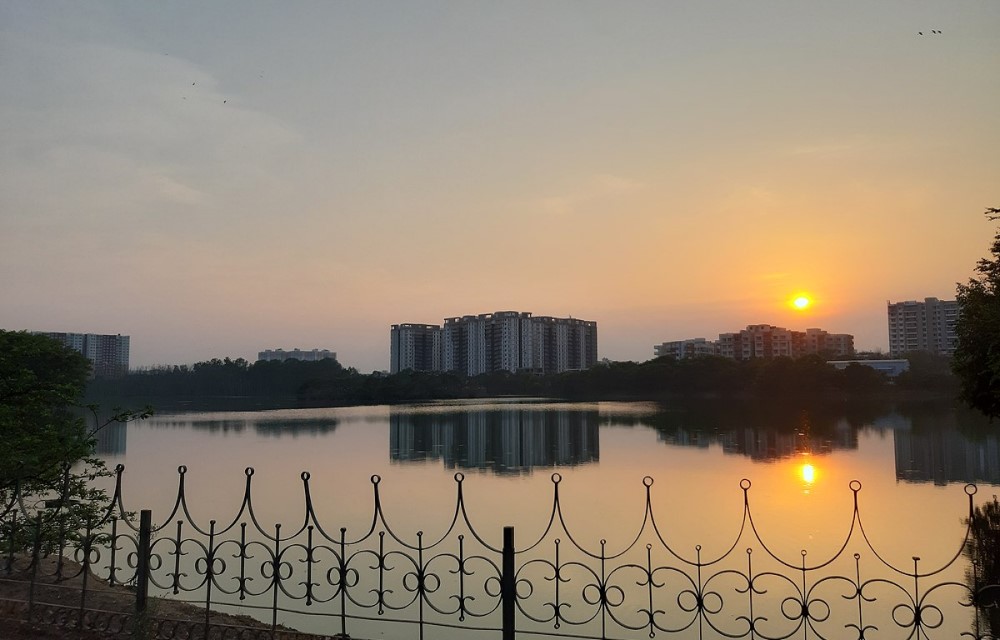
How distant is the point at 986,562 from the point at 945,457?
12624mm

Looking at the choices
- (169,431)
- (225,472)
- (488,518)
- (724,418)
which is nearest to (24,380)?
(488,518)

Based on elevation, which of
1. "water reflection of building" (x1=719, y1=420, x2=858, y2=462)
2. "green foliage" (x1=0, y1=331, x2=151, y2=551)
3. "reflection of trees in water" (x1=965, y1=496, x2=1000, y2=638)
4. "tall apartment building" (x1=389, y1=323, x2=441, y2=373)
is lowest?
"water reflection of building" (x1=719, y1=420, x2=858, y2=462)

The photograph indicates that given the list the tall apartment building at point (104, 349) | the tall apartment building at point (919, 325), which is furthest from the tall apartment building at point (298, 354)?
the tall apartment building at point (919, 325)

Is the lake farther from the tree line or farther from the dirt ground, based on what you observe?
the tree line

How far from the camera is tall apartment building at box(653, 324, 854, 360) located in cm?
12644

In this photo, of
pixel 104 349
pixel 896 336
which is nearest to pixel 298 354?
pixel 104 349

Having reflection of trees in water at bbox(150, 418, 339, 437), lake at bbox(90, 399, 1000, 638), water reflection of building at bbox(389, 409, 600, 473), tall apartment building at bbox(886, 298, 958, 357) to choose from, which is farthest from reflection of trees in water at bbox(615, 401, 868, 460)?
tall apartment building at bbox(886, 298, 958, 357)

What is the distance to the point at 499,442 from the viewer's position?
25.8 metres

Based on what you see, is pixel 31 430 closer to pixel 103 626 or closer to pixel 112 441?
pixel 103 626

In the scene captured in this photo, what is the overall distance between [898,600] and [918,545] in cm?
264

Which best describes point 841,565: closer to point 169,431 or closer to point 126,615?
point 126,615

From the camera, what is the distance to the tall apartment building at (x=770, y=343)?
415 ft

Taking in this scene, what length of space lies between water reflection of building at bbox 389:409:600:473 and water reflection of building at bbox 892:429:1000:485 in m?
8.31

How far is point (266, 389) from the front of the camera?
9400 centimetres
